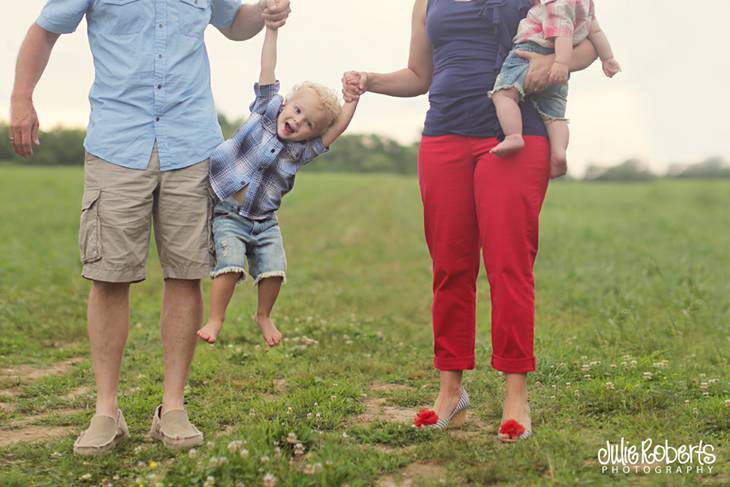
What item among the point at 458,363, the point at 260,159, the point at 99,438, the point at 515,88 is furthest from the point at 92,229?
the point at 515,88

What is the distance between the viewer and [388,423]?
4527 mm

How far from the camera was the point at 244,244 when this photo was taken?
4453mm

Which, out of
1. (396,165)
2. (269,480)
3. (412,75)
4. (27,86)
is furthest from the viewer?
(396,165)

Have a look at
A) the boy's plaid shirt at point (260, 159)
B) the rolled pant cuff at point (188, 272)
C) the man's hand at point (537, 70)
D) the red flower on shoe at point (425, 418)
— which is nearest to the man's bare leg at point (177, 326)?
the rolled pant cuff at point (188, 272)

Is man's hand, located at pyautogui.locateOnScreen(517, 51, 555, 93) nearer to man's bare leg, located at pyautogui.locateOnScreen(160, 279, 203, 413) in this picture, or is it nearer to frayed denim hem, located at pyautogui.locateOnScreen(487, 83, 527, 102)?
frayed denim hem, located at pyautogui.locateOnScreen(487, 83, 527, 102)

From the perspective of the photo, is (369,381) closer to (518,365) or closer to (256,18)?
(518,365)

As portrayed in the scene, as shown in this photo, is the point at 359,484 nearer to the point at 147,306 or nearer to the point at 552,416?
the point at 552,416

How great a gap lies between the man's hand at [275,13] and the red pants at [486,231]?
98 cm

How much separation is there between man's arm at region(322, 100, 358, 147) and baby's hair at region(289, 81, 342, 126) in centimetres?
3

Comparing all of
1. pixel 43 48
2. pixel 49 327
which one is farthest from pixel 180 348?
pixel 49 327

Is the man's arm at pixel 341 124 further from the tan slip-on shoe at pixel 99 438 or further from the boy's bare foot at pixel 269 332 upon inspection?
the tan slip-on shoe at pixel 99 438

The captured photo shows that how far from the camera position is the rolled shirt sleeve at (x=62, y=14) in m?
4.17

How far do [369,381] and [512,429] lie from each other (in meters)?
1.87

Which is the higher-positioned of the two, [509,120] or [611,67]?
[611,67]
